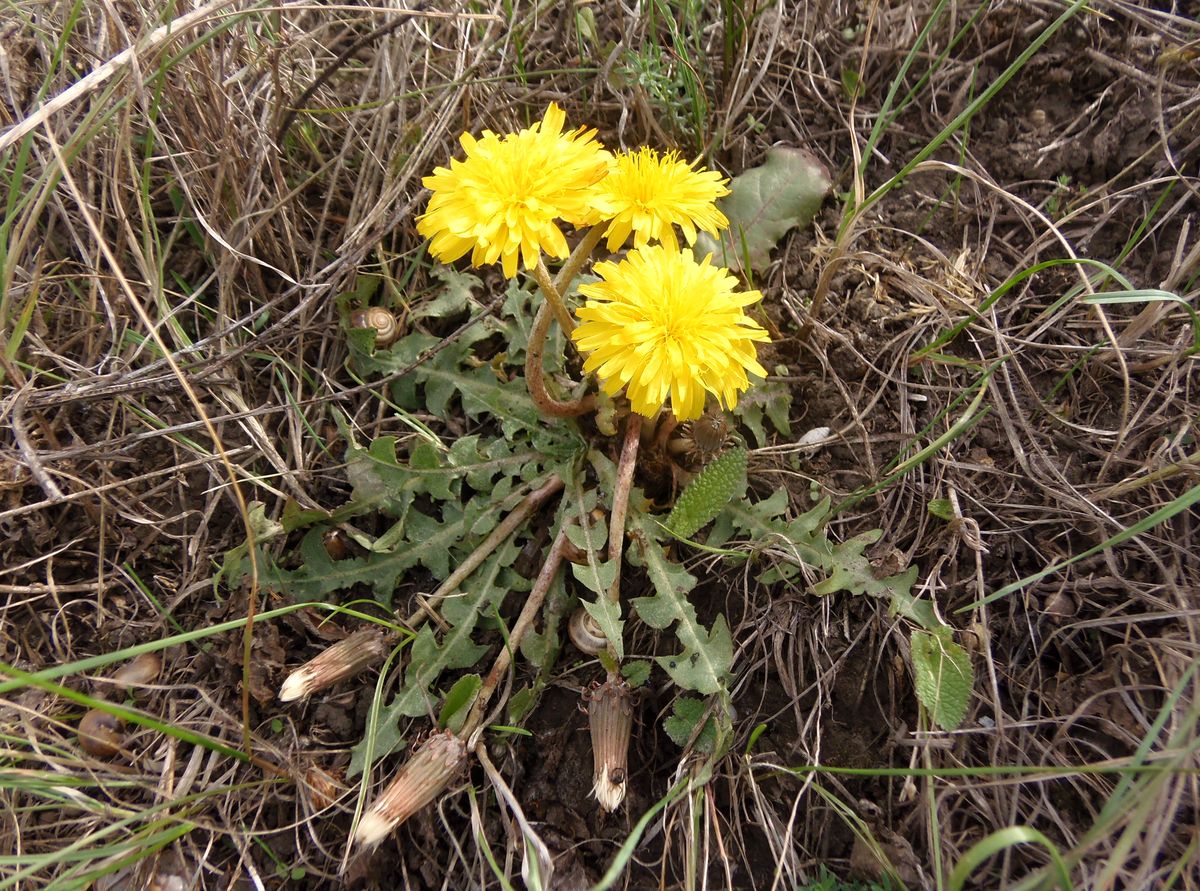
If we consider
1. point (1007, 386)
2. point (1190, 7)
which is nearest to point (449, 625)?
point (1007, 386)

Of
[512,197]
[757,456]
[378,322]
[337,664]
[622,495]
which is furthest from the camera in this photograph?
[378,322]

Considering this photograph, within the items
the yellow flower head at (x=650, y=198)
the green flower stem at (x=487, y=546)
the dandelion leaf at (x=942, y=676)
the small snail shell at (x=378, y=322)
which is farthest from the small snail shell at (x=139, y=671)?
the dandelion leaf at (x=942, y=676)

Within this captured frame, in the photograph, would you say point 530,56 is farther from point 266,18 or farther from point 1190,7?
point 1190,7

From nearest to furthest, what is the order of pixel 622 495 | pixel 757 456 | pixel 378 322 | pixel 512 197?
1. pixel 512 197
2. pixel 622 495
3. pixel 757 456
4. pixel 378 322

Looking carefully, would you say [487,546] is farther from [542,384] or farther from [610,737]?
[610,737]

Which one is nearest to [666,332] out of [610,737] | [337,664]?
[610,737]

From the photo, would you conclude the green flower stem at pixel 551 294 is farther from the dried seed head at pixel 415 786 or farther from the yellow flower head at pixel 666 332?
the dried seed head at pixel 415 786

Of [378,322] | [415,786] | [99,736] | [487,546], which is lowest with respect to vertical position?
[99,736]
